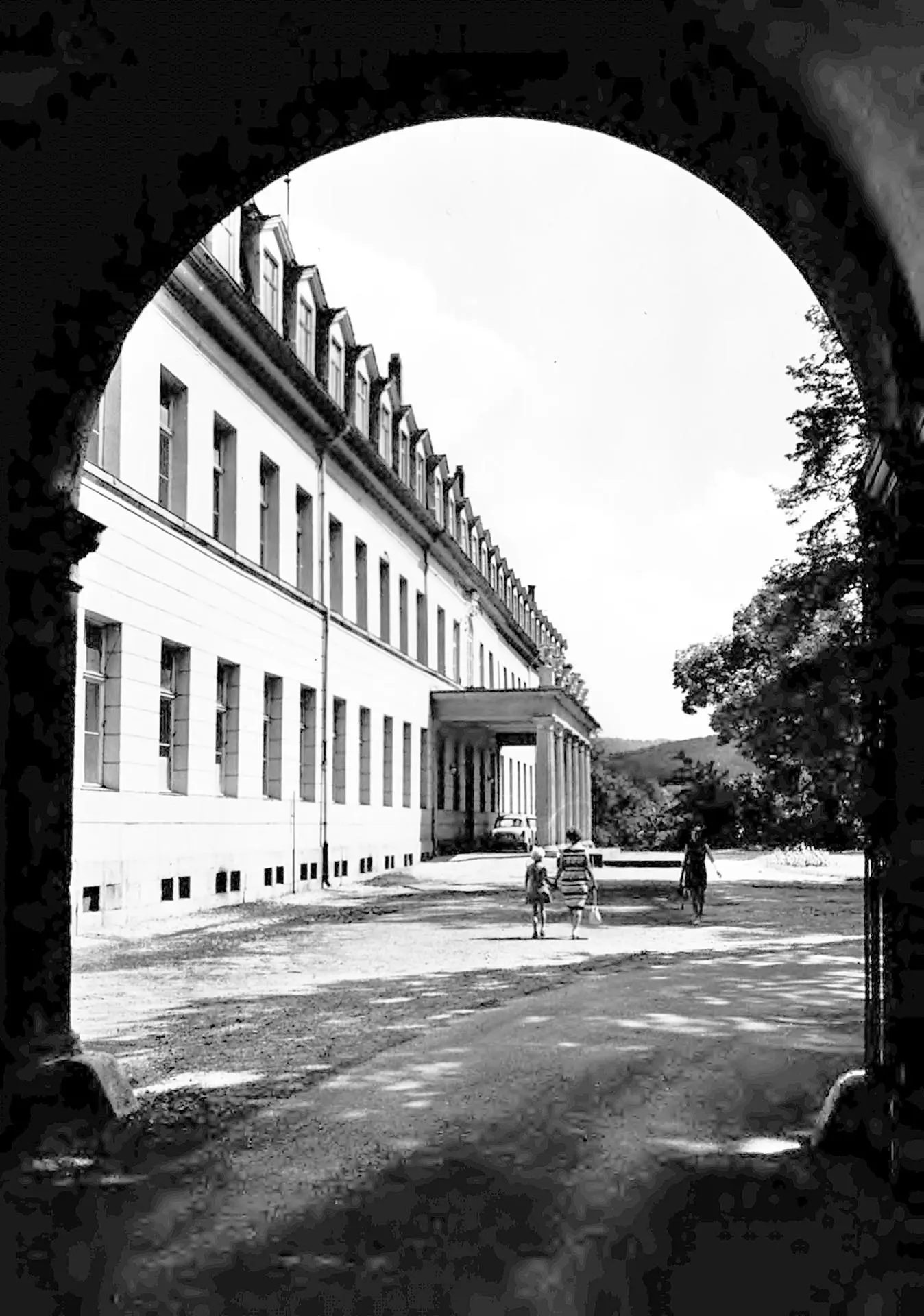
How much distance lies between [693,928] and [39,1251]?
1637cm

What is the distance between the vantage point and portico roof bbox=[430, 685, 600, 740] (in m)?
42.3

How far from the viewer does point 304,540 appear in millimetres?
30281

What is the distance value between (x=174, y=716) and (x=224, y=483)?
4.83 metres

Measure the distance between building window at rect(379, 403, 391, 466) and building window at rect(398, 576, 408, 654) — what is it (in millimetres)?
3861

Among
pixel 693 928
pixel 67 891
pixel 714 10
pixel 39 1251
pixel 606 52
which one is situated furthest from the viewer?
pixel 693 928

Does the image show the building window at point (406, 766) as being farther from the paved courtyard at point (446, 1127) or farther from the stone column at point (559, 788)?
the paved courtyard at point (446, 1127)

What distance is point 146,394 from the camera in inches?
813

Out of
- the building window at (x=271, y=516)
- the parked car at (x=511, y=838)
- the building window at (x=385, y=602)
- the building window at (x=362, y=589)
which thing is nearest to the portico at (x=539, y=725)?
the parked car at (x=511, y=838)

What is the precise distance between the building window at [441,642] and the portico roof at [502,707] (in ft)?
6.46

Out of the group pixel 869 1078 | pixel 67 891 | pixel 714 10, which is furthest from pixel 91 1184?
pixel 714 10

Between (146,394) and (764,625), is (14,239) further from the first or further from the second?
(764,625)

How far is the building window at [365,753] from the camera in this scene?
35.2m

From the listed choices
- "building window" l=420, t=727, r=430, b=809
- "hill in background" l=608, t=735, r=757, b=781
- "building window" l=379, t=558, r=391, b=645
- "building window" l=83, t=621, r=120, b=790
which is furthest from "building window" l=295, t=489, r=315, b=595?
"hill in background" l=608, t=735, r=757, b=781

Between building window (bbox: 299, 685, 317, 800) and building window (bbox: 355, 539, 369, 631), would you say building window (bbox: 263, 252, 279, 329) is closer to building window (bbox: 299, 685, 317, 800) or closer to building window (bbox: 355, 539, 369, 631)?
building window (bbox: 299, 685, 317, 800)
